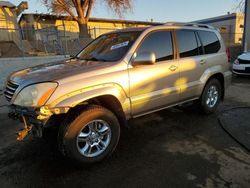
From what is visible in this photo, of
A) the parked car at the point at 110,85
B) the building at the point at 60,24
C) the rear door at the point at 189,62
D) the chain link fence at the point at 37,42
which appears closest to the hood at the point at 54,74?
the parked car at the point at 110,85

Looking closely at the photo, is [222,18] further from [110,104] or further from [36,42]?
[110,104]

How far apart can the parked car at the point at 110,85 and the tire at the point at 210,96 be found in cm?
4

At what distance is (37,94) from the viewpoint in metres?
2.79

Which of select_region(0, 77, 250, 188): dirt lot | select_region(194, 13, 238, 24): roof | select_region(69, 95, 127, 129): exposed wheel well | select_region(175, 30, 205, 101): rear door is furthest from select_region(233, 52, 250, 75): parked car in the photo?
select_region(194, 13, 238, 24): roof

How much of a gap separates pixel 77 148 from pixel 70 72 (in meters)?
1.02

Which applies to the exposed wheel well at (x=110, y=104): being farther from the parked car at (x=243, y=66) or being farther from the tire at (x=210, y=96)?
the parked car at (x=243, y=66)

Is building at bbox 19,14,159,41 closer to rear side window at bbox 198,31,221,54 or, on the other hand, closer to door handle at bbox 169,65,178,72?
rear side window at bbox 198,31,221,54

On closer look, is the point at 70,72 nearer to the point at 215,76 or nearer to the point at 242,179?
the point at 242,179

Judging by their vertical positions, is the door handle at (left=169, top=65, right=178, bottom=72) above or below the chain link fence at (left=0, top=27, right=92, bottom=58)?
below

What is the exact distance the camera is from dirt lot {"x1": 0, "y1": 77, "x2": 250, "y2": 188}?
2803 millimetres

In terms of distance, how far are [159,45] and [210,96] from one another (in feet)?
6.44

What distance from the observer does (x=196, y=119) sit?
→ 4.82 m

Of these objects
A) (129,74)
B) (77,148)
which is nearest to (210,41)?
(129,74)

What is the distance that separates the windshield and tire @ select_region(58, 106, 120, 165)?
3.11ft
